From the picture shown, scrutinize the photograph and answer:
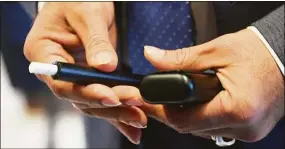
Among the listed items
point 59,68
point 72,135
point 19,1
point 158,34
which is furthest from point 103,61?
point 72,135

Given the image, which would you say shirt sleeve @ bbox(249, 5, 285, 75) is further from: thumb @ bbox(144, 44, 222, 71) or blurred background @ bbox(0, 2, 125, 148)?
blurred background @ bbox(0, 2, 125, 148)

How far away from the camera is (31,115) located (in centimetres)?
75

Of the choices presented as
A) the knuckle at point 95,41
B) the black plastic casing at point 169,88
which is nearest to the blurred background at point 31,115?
the knuckle at point 95,41

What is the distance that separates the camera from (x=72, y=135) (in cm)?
74

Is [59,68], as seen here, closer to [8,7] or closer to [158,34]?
[158,34]

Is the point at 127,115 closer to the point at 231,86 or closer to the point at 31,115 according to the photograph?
the point at 231,86

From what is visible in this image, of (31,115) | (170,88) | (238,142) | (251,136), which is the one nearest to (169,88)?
(170,88)

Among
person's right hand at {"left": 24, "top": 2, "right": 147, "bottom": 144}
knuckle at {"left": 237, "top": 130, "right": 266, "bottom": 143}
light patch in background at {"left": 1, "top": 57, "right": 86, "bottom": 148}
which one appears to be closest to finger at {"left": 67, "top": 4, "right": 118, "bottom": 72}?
person's right hand at {"left": 24, "top": 2, "right": 147, "bottom": 144}

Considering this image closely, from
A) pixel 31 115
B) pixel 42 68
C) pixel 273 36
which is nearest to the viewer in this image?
pixel 42 68

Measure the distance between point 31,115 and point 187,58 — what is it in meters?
0.48

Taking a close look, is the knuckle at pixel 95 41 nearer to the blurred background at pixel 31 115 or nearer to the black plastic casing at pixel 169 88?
the black plastic casing at pixel 169 88

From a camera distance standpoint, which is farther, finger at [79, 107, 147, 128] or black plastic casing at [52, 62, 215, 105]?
finger at [79, 107, 147, 128]

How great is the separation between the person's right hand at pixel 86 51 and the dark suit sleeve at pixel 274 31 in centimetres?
12

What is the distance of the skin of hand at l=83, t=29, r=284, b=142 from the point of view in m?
0.33
